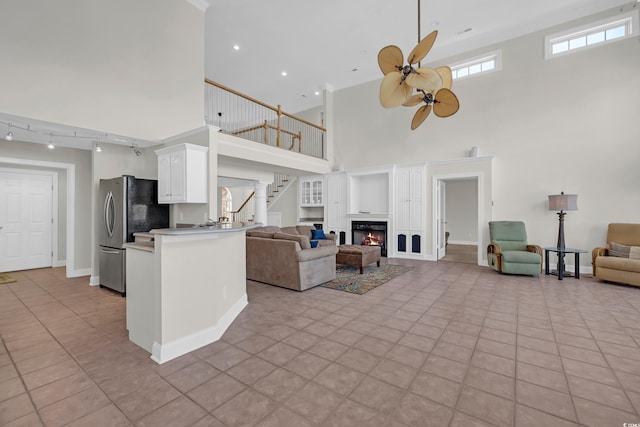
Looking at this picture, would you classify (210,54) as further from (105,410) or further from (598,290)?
(598,290)

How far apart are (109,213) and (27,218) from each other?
328 centimetres

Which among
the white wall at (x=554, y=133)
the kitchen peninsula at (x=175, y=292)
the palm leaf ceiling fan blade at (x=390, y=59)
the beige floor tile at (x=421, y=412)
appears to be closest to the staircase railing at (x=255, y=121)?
the white wall at (x=554, y=133)

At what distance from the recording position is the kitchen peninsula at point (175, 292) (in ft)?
7.47

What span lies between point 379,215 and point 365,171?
4.41ft

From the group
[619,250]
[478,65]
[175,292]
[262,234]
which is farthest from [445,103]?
[478,65]

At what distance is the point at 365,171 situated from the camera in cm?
793

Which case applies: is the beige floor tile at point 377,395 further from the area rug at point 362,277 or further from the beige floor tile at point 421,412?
the area rug at point 362,277

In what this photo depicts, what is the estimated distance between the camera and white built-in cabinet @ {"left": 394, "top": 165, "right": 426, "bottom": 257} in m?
7.07

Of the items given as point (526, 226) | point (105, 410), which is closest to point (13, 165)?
point (105, 410)

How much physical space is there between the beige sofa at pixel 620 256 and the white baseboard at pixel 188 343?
19.7ft

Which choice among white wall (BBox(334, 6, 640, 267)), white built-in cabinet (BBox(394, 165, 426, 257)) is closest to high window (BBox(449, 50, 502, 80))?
white wall (BBox(334, 6, 640, 267))

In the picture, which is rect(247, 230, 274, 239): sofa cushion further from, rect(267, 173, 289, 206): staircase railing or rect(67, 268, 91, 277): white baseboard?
rect(267, 173, 289, 206): staircase railing

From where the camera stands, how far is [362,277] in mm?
5133

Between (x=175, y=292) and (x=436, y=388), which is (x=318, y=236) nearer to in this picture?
(x=175, y=292)
